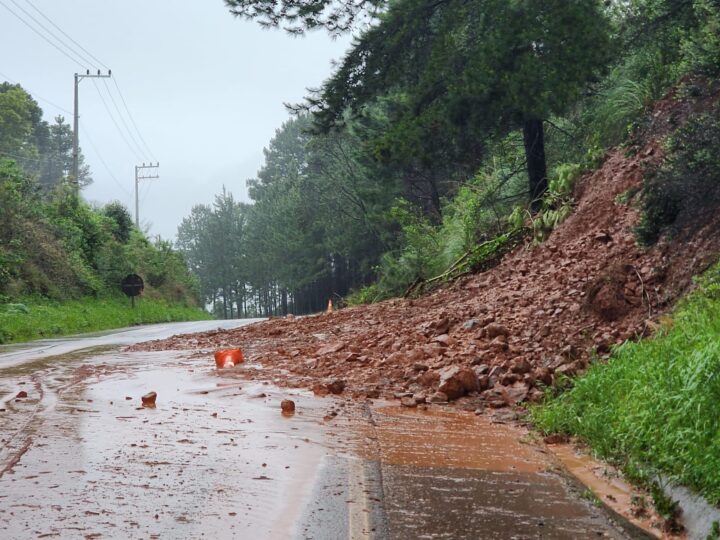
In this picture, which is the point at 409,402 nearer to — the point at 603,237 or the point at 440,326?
the point at 440,326

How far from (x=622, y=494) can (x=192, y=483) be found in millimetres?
2639

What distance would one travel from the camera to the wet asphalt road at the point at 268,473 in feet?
14.0

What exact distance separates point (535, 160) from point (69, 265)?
22.5m

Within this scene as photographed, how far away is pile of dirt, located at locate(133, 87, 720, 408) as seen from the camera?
8.46 meters

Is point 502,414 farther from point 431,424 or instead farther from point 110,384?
point 110,384

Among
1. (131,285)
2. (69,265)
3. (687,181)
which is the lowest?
(687,181)

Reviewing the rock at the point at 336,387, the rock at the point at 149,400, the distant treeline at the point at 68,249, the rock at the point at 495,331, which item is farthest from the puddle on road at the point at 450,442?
the distant treeline at the point at 68,249

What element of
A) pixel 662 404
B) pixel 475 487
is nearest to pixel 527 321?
pixel 662 404

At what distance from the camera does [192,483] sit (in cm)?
498

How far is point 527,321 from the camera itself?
32.4 feet

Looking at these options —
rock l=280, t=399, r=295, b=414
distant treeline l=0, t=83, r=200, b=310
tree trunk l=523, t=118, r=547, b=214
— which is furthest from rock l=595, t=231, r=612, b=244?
distant treeline l=0, t=83, r=200, b=310

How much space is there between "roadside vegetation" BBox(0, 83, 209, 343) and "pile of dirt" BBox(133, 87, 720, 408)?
12.0 m

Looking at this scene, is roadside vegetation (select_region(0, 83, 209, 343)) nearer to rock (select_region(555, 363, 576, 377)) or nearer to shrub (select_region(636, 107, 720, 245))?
rock (select_region(555, 363, 576, 377))

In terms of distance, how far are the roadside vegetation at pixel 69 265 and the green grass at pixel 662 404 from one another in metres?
16.7
